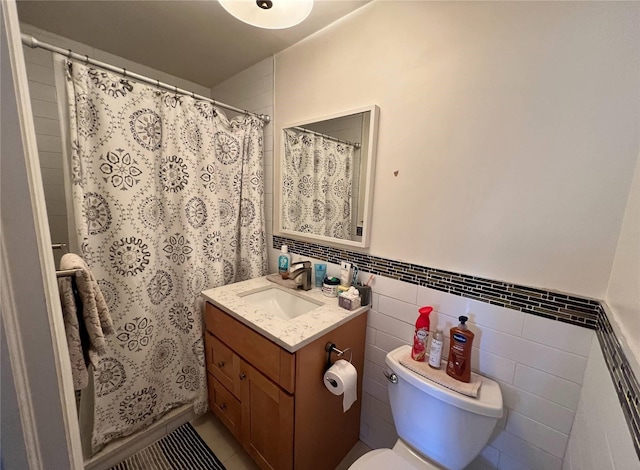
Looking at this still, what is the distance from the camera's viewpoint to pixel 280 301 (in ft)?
4.83

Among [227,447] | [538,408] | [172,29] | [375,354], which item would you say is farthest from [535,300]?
[172,29]

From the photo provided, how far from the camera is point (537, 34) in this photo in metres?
0.79

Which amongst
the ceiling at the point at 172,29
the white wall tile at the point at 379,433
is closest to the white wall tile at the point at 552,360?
the white wall tile at the point at 379,433

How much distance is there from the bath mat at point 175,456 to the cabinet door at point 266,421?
0.27 m

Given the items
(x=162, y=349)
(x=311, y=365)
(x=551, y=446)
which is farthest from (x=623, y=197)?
(x=162, y=349)

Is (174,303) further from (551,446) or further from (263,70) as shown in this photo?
(551,446)

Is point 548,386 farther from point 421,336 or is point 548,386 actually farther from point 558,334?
point 421,336

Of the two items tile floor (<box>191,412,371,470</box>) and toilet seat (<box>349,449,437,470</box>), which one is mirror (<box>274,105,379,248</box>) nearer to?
toilet seat (<box>349,449,437,470</box>)

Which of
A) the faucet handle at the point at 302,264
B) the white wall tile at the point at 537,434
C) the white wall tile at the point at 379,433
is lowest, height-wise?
the white wall tile at the point at 379,433

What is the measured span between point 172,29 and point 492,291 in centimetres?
208

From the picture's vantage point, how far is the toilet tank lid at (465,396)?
79cm

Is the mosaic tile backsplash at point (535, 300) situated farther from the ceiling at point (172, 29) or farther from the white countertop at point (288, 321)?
the ceiling at point (172, 29)

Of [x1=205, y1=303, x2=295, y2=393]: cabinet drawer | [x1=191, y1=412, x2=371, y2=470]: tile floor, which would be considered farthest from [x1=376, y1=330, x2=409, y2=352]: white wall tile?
[x1=191, y1=412, x2=371, y2=470]: tile floor

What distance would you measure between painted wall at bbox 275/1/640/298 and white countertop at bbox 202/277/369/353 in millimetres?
380
